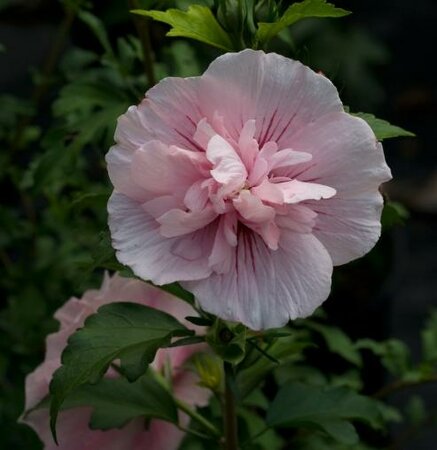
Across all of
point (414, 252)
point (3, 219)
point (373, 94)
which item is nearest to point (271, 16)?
point (3, 219)

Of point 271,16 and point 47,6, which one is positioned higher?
point 271,16

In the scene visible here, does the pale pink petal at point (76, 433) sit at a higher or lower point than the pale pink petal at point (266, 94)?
lower

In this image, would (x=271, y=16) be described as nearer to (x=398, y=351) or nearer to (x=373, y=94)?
(x=398, y=351)

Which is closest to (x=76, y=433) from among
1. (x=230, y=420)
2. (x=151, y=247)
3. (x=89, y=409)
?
(x=89, y=409)

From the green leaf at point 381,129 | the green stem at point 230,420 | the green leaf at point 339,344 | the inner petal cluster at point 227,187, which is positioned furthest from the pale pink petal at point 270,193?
the green leaf at point 339,344

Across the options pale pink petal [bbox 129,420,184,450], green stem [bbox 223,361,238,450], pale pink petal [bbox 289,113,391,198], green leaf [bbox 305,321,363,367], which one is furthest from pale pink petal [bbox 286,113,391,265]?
green leaf [bbox 305,321,363,367]

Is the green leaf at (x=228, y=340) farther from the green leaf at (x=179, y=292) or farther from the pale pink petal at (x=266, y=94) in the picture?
the pale pink petal at (x=266, y=94)

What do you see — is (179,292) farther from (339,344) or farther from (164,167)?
(339,344)

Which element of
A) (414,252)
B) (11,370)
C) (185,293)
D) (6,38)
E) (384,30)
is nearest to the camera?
(185,293)
